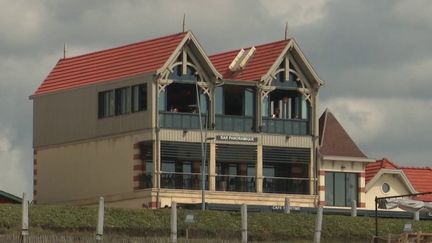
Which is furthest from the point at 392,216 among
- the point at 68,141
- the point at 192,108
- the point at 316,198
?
the point at 68,141

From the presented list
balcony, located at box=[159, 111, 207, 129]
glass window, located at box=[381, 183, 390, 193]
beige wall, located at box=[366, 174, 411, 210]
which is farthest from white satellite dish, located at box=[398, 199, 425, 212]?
glass window, located at box=[381, 183, 390, 193]

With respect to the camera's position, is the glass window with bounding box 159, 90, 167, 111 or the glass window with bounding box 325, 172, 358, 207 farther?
the glass window with bounding box 325, 172, 358, 207

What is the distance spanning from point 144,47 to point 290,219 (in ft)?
59.3

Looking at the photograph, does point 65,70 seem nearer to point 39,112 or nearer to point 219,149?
point 39,112

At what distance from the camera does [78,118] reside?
98.8 m

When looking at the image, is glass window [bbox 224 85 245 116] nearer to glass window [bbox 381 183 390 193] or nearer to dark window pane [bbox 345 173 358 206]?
dark window pane [bbox 345 173 358 206]

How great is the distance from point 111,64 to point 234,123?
7607mm

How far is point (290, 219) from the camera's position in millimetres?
82500

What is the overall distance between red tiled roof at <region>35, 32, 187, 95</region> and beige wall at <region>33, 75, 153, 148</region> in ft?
1.55

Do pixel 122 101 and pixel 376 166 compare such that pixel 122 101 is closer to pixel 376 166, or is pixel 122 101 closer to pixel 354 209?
pixel 354 209

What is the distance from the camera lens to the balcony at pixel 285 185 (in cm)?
9744

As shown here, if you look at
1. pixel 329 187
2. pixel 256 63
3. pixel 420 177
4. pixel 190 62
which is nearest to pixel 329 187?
pixel 329 187

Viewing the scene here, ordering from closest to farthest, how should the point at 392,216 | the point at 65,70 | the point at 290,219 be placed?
the point at 290,219
the point at 392,216
the point at 65,70

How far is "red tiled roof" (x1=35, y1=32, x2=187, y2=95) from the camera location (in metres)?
94.2
